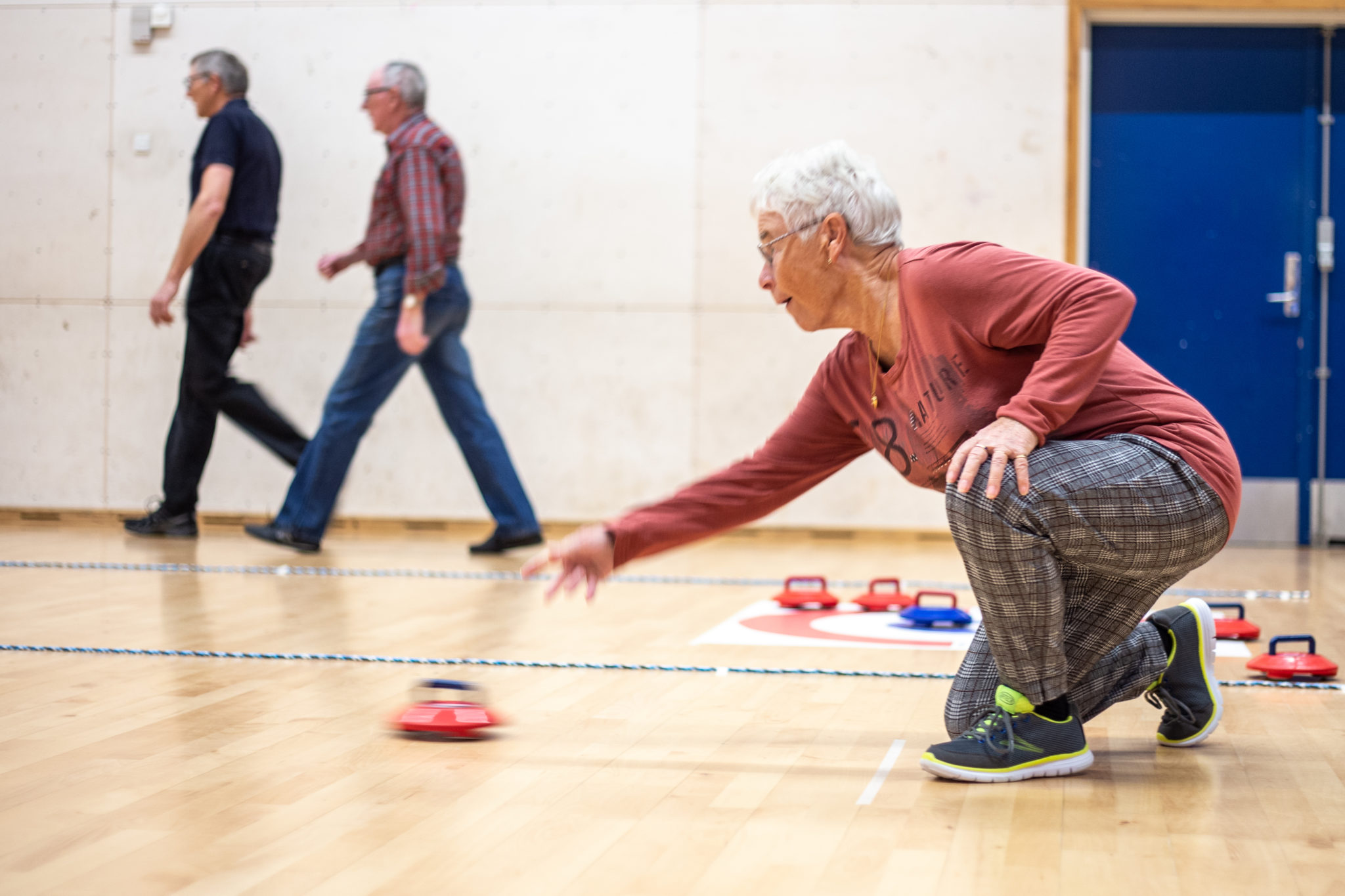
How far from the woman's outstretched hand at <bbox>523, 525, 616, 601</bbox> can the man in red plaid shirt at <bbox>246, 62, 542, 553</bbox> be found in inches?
128

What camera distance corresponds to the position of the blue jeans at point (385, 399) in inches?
208

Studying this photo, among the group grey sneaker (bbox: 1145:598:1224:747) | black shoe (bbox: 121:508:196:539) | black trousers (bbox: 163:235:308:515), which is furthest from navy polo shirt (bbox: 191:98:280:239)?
grey sneaker (bbox: 1145:598:1224:747)

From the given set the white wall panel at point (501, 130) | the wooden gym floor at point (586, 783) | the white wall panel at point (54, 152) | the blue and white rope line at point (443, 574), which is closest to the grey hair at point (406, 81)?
the white wall panel at point (501, 130)

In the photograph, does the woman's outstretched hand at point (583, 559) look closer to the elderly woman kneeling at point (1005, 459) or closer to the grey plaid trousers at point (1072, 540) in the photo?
the elderly woman kneeling at point (1005, 459)

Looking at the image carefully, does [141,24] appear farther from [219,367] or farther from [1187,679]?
[1187,679]

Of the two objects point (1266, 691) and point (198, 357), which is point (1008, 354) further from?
point (198, 357)

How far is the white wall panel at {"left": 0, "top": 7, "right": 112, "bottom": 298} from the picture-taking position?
692cm

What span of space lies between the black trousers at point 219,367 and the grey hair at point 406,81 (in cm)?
95

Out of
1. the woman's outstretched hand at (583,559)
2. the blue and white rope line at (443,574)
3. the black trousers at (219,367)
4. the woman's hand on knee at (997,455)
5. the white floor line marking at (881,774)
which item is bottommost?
the white floor line marking at (881,774)

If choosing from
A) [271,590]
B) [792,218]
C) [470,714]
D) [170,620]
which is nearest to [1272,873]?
[792,218]

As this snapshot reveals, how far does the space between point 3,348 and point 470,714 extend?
569 centimetres

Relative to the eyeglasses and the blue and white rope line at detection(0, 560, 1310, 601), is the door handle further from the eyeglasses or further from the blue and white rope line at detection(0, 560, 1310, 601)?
the eyeglasses

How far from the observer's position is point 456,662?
3.04m

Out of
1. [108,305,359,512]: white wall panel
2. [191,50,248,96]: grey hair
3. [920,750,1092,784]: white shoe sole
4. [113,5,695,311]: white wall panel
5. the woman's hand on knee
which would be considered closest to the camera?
the woman's hand on knee
